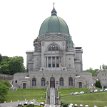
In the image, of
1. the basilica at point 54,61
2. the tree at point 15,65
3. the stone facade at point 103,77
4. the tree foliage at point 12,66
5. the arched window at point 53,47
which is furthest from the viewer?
the tree foliage at point 12,66

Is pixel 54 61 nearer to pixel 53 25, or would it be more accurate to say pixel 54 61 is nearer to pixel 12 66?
pixel 53 25

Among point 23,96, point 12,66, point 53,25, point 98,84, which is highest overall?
point 53,25

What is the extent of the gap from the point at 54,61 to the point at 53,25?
11.4 meters

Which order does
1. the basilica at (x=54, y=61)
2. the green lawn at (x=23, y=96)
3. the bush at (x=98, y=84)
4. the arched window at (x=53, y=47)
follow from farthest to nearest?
the arched window at (x=53, y=47)
the bush at (x=98, y=84)
the basilica at (x=54, y=61)
the green lawn at (x=23, y=96)

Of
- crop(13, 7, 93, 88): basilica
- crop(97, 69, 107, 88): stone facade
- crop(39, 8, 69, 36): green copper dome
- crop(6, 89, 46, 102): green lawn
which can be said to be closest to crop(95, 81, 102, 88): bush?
crop(97, 69, 107, 88): stone facade

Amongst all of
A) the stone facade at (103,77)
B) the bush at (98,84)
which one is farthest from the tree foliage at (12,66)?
the bush at (98,84)

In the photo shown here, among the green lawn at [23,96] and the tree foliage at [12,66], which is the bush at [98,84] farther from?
the tree foliage at [12,66]

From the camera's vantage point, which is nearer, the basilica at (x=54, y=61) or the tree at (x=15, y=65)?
the basilica at (x=54, y=61)

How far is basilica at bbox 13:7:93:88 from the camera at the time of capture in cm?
10856

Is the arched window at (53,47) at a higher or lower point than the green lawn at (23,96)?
higher

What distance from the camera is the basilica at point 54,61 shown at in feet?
356

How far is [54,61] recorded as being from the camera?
4587 inches

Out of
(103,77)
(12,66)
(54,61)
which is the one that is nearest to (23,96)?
(54,61)

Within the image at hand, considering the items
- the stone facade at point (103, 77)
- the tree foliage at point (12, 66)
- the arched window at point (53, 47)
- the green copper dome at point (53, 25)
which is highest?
the green copper dome at point (53, 25)
